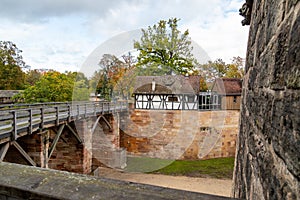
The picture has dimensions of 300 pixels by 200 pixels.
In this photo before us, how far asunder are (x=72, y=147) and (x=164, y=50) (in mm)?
9904

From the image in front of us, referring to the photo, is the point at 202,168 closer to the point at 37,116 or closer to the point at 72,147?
the point at 72,147

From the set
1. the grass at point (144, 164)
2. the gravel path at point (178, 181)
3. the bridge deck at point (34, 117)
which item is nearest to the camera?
the bridge deck at point (34, 117)

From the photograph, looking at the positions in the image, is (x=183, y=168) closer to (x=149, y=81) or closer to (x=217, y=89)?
(x=149, y=81)

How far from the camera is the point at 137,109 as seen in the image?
15.7 m

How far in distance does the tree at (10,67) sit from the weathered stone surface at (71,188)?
23.9 metres

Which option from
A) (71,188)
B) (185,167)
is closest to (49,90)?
(185,167)

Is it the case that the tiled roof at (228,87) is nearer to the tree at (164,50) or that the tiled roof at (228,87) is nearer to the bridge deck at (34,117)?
the tree at (164,50)

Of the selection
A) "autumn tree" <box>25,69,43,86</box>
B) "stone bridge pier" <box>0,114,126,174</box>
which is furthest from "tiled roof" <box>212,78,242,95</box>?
"autumn tree" <box>25,69,43,86</box>

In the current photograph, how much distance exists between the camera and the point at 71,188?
0.89 m

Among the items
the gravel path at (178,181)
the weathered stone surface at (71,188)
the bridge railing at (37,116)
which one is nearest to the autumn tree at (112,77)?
the bridge railing at (37,116)

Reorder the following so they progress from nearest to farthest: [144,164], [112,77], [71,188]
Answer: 1. [71,188]
2. [144,164]
3. [112,77]

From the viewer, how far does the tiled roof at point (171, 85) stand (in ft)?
51.1

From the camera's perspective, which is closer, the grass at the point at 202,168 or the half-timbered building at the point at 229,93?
the grass at the point at 202,168

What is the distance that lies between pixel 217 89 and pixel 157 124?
674 centimetres
